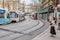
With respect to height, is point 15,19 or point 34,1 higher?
point 34,1

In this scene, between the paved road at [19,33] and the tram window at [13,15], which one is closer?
the paved road at [19,33]

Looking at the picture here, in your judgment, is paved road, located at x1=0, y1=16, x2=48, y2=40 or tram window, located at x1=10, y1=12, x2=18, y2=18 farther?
tram window, located at x1=10, y1=12, x2=18, y2=18

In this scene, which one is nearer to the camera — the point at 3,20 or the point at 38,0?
the point at 3,20

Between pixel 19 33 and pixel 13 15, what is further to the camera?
pixel 13 15

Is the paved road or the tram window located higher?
the tram window

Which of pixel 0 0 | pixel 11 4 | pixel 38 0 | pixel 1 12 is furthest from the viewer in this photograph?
pixel 38 0

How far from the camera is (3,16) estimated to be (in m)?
37.4

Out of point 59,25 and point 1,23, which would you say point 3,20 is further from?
point 59,25

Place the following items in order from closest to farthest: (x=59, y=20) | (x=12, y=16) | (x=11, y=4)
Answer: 1. (x=59, y=20)
2. (x=12, y=16)
3. (x=11, y=4)

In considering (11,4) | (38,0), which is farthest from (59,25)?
(38,0)

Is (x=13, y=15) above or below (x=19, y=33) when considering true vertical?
above

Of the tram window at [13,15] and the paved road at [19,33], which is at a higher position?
the tram window at [13,15]

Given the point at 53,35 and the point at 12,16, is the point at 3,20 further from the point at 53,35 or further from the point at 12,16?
the point at 53,35

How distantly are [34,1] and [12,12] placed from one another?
9793cm
